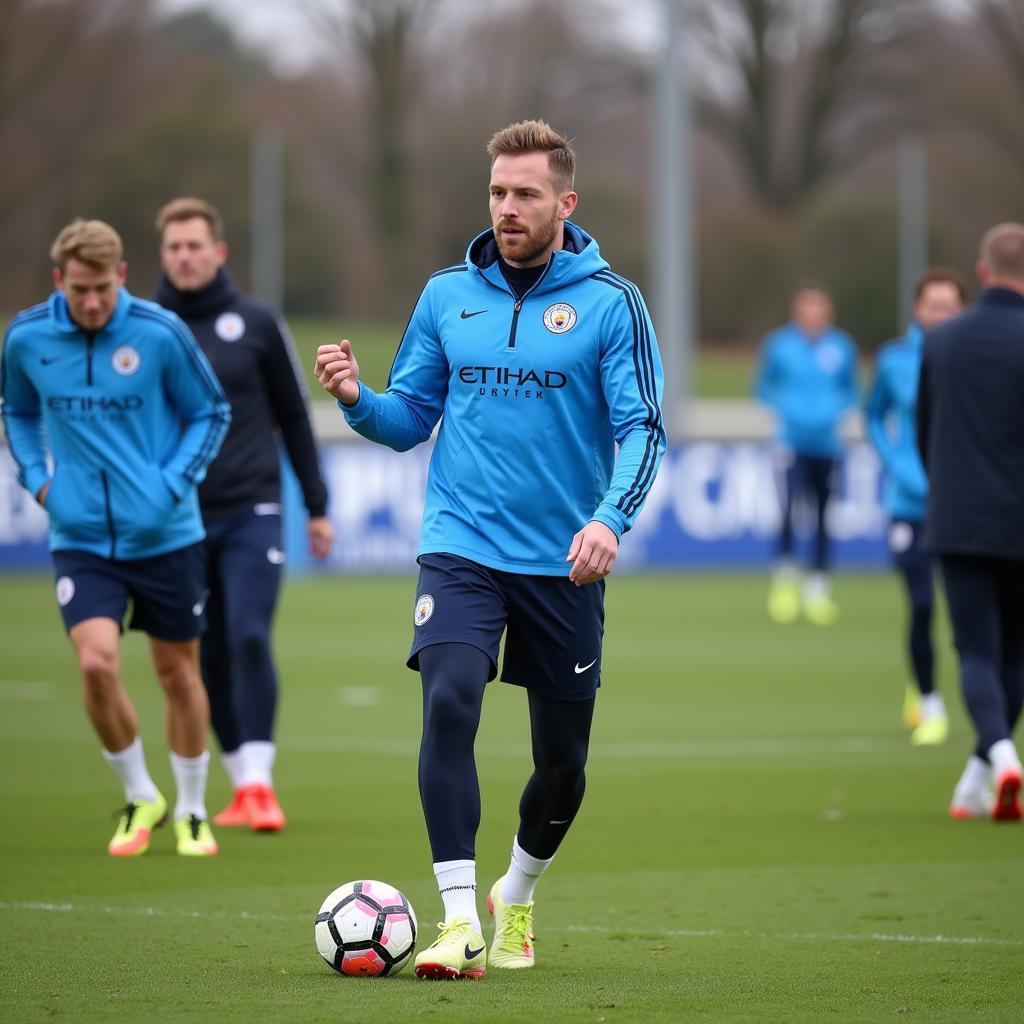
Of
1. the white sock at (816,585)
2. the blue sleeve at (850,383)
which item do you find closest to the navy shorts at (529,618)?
the white sock at (816,585)

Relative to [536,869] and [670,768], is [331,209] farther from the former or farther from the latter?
[536,869]

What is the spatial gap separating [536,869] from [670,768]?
187 inches

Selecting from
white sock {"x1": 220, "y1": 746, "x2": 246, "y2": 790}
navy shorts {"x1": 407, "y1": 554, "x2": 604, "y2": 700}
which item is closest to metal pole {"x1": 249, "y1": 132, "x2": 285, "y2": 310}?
white sock {"x1": 220, "y1": 746, "x2": 246, "y2": 790}

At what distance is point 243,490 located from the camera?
8.84 m

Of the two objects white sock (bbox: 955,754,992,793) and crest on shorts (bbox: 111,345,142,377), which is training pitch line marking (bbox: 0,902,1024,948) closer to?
crest on shorts (bbox: 111,345,142,377)

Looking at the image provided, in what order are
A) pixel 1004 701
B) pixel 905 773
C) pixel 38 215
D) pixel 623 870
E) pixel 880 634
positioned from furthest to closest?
pixel 38 215 < pixel 880 634 < pixel 905 773 < pixel 1004 701 < pixel 623 870

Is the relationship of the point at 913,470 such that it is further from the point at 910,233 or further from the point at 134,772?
the point at 910,233

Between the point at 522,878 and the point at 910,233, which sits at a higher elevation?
the point at 910,233

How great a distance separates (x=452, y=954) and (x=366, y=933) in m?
0.29

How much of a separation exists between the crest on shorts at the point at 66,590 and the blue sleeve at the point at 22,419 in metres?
0.37

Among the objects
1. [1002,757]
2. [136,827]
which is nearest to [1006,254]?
[1002,757]

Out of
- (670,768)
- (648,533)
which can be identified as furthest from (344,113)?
(670,768)

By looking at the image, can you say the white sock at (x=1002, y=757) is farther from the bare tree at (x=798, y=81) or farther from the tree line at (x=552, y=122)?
the bare tree at (x=798, y=81)

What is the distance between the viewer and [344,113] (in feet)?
149
